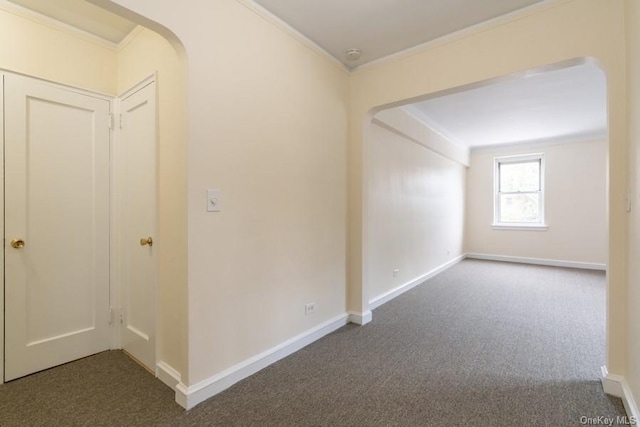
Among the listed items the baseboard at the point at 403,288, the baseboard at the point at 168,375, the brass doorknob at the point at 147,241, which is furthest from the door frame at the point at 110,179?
the baseboard at the point at 403,288

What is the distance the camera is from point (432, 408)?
1.82 m

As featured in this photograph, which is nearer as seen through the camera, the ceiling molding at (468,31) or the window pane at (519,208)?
the ceiling molding at (468,31)

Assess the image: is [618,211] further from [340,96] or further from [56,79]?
[56,79]

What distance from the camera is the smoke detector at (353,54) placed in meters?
2.78

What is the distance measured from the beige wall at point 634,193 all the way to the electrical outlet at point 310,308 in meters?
2.14

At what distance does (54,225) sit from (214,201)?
143 centimetres

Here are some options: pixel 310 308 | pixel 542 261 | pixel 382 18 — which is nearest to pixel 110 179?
pixel 310 308

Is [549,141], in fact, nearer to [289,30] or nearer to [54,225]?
[289,30]

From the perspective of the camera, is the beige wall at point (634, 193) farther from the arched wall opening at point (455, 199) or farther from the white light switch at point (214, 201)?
the white light switch at point (214, 201)

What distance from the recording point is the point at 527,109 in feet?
14.5

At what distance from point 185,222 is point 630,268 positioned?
2.76 meters

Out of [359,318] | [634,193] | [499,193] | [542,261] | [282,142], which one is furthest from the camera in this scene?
[499,193]

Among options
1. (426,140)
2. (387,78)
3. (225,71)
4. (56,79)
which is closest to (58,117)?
(56,79)

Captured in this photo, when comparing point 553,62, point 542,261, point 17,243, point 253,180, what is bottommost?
point 542,261
